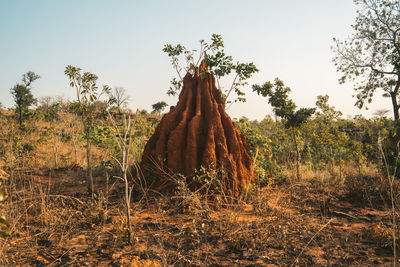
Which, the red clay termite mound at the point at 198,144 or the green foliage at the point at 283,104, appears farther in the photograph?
the green foliage at the point at 283,104

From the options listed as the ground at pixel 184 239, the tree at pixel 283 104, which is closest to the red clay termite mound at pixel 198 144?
the ground at pixel 184 239

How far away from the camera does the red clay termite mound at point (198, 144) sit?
4316mm

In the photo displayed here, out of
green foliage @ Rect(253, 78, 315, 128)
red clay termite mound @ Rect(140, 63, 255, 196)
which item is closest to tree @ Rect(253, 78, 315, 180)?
green foliage @ Rect(253, 78, 315, 128)

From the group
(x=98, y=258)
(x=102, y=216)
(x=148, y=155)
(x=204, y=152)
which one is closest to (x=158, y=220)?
(x=102, y=216)

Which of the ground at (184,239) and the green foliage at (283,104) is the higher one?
the green foliage at (283,104)

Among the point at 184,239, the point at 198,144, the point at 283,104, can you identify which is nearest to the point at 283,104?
the point at 283,104

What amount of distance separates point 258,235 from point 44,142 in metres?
11.1

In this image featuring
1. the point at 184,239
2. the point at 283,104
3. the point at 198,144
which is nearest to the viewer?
the point at 184,239

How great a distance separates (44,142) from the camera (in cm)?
1059

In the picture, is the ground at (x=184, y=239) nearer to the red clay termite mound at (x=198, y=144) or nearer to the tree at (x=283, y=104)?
the red clay termite mound at (x=198, y=144)

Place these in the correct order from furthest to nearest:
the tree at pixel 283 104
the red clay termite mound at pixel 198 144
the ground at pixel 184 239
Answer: the tree at pixel 283 104
the red clay termite mound at pixel 198 144
the ground at pixel 184 239

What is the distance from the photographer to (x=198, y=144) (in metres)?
4.61

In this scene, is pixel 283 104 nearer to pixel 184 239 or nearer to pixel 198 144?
pixel 198 144

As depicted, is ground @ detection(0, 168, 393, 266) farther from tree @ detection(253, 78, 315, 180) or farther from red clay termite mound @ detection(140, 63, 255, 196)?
tree @ detection(253, 78, 315, 180)
